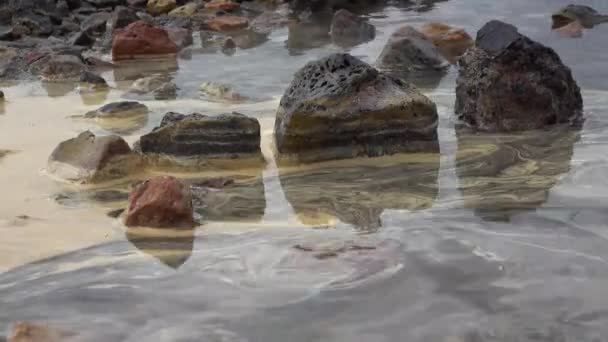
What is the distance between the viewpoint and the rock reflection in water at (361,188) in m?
3.23

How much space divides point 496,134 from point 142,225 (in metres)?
2.11

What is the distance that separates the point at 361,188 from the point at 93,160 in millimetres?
1196

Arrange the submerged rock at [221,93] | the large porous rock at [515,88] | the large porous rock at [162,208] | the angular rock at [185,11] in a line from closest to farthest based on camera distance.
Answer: the large porous rock at [162,208] → the large porous rock at [515,88] → the submerged rock at [221,93] → the angular rock at [185,11]

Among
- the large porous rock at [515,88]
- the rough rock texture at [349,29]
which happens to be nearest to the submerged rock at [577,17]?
the rough rock texture at [349,29]

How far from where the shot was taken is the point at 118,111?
16.6 ft

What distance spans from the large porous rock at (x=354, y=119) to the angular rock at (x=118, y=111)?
1.20m

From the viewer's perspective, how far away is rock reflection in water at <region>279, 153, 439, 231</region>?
127 inches

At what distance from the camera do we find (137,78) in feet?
21.6

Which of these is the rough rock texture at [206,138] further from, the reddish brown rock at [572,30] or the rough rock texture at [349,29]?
the reddish brown rock at [572,30]

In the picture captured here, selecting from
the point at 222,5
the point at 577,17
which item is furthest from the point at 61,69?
the point at 577,17

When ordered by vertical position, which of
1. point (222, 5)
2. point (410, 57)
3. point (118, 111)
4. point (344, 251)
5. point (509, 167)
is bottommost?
point (222, 5)

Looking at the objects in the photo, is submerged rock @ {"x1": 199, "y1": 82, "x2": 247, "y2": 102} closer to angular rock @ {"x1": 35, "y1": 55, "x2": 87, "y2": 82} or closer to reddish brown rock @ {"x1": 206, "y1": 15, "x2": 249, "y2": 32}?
angular rock @ {"x1": 35, "y1": 55, "x2": 87, "y2": 82}

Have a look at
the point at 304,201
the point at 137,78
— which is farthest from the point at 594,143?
the point at 137,78

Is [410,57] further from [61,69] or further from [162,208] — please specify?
[162,208]
